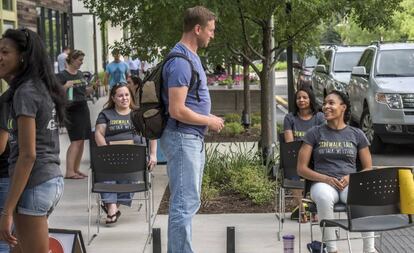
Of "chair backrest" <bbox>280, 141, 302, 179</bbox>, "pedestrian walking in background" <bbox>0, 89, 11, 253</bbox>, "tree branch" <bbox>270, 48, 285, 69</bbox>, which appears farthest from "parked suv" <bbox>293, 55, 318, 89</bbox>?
"pedestrian walking in background" <bbox>0, 89, 11, 253</bbox>

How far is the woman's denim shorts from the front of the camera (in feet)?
13.5

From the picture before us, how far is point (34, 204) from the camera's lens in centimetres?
413

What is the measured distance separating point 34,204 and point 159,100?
1543mm

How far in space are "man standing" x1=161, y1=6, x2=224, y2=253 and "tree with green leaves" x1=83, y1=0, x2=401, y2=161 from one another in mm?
3854

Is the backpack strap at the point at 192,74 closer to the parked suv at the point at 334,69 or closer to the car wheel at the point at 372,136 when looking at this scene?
the car wheel at the point at 372,136

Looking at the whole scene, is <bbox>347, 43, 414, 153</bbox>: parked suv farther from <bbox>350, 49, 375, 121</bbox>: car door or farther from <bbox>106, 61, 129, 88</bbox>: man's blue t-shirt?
<bbox>106, 61, 129, 88</bbox>: man's blue t-shirt

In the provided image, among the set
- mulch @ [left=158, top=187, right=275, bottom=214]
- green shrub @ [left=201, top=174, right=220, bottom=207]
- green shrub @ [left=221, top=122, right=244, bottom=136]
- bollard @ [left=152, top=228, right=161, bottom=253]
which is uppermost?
bollard @ [left=152, top=228, right=161, bottom=253]

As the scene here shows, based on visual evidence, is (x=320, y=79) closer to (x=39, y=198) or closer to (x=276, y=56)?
(x=276, y=56)

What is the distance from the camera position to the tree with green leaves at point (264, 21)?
9758mm

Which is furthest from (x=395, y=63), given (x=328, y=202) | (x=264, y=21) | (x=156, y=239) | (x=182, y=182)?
(x=182, y=182)

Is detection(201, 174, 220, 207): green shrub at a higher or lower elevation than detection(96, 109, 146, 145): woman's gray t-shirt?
lower

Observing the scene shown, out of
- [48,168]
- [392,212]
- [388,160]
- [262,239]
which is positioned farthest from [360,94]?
[48,168]

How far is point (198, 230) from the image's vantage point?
7793 millimetres

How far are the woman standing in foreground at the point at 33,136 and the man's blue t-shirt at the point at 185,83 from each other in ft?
3.79
